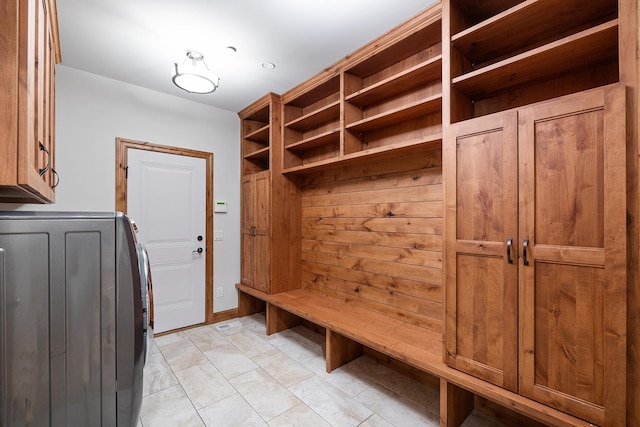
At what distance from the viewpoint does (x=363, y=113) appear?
8.44ft

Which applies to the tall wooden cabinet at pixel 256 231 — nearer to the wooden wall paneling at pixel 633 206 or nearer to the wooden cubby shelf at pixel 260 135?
the wooden cubby shelf at pixel 260 135

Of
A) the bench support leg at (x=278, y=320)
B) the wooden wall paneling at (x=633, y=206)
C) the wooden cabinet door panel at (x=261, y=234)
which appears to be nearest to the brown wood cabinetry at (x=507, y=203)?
the wooden wall paneling at (x=633, y=206)

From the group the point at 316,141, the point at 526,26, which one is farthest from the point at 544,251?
the point at 316,141

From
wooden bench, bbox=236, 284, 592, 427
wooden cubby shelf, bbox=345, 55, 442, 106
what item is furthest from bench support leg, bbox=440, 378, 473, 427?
wooden cubby shelf, bbox=345, 55, 442, 106

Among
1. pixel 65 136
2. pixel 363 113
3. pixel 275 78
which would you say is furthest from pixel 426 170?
pixel 65 136

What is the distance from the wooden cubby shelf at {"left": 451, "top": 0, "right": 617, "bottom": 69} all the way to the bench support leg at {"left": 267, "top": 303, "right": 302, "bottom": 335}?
2.83 meters

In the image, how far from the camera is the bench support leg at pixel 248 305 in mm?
3635

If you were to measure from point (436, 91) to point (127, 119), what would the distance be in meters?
2.92

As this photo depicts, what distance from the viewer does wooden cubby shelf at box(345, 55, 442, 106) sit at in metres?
1.93

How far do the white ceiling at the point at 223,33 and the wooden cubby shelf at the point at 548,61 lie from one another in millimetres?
616

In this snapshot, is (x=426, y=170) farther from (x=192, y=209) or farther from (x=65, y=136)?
(x=65, y=136)

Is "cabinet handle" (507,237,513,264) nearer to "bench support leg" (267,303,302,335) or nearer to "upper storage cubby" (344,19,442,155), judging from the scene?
"upper storage cubby" (344,19,442,155)

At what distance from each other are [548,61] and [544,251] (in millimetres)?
971

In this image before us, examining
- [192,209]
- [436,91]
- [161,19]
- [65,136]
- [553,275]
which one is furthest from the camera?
[192,209]
